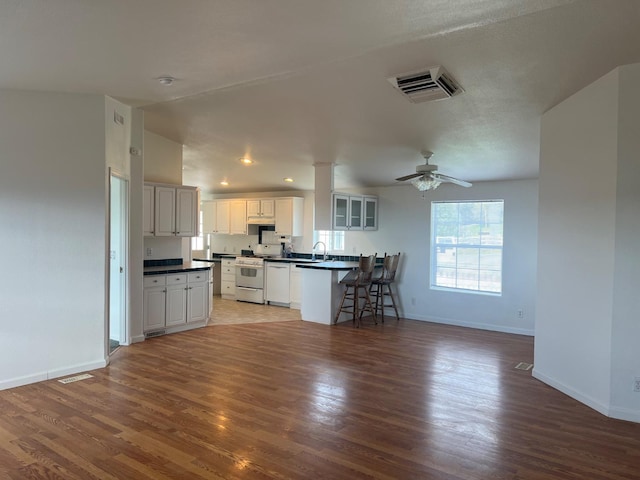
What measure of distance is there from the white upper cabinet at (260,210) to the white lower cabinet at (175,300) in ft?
8.76

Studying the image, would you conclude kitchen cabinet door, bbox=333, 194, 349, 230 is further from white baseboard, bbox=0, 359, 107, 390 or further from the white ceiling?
white baseboard, bbox=0, 359, 107, 390

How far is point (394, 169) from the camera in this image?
6.60m

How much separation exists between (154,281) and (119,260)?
0.58 meters

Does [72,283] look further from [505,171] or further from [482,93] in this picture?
[505,171]

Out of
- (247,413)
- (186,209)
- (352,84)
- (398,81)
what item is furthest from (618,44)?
(186,209)

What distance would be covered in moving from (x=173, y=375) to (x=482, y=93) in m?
3.73

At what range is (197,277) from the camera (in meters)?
6.07

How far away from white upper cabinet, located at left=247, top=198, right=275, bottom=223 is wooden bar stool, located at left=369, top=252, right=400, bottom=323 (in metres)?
2.48

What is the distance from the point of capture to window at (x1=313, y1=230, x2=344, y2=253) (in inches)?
332

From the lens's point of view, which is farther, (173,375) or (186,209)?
(186,209)

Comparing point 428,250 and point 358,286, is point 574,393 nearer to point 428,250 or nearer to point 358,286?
point 358,286

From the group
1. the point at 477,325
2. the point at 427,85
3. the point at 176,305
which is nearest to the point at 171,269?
the point at 176,305

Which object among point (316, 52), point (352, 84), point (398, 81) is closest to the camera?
point (316, 52)

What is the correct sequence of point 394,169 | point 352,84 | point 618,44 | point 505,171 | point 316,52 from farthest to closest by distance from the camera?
point 394,169, point 505,171, point 352,84, point 316,52, point 618,44
